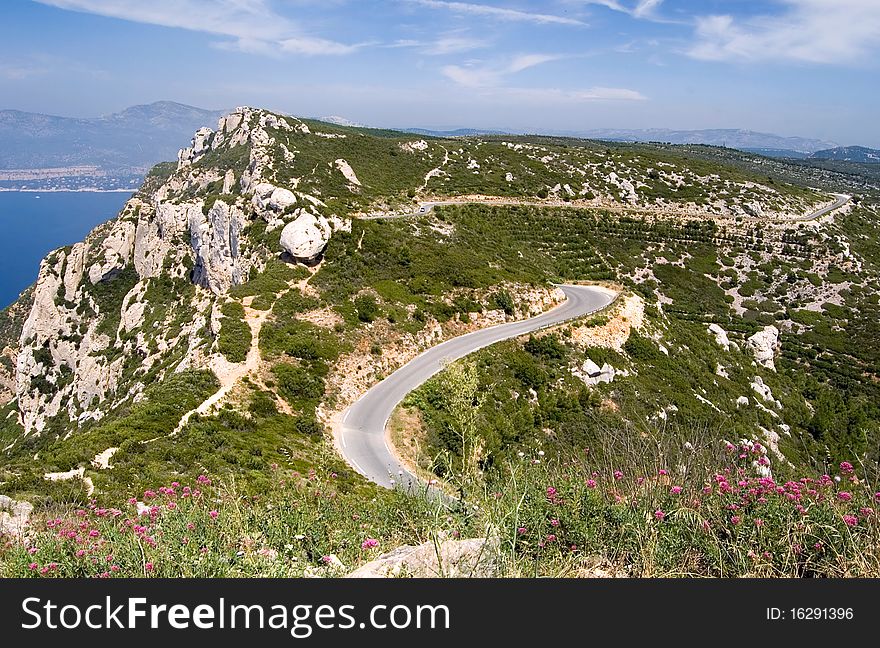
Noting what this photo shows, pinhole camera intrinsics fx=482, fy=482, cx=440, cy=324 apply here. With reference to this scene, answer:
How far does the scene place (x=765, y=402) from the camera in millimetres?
39094

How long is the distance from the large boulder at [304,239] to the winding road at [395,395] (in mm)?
Result: 15105

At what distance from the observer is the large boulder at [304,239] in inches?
1638

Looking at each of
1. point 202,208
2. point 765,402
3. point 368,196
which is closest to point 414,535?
point 765,402

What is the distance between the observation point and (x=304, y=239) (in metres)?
42.0

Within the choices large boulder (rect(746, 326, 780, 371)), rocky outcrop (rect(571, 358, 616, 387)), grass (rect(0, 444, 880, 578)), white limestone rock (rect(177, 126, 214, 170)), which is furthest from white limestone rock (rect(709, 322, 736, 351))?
white limestone rock (rect(177, 126, 214, 170))

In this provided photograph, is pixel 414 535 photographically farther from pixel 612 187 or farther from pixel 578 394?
pixel 612 187

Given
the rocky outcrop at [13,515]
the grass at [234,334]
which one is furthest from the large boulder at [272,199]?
the rocky outcrop at [13,515]

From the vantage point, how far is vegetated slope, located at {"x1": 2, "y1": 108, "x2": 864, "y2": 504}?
23672mm

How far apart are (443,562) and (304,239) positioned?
38866mm

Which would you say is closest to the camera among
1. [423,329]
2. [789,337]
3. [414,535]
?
[414,535]

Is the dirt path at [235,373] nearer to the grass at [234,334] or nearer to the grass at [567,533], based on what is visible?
the grass at [234,334]

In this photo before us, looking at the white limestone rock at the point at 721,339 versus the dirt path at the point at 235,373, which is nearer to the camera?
the dirt path at the point at 235,373

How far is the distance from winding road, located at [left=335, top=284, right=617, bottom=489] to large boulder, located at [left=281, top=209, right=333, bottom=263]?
15105mm

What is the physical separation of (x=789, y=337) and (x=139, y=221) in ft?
296
